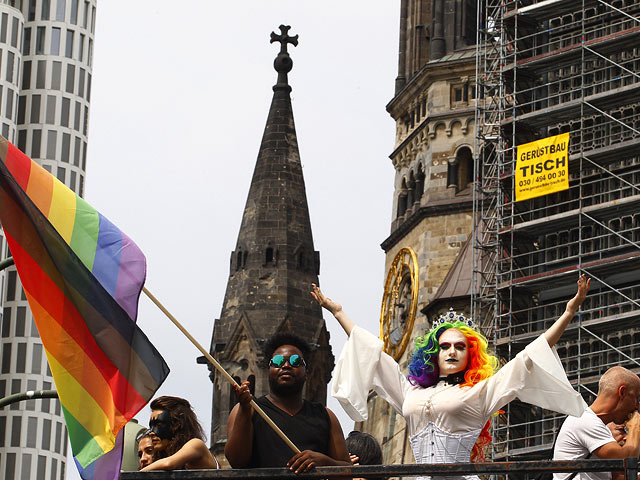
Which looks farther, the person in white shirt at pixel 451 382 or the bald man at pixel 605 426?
the person in white shirt at pixel 451 382

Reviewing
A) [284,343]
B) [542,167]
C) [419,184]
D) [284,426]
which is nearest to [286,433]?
[284,426]

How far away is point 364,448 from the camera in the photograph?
12352mm

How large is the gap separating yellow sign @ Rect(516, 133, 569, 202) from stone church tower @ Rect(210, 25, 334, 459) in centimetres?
1950

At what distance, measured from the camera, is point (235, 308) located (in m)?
63.8

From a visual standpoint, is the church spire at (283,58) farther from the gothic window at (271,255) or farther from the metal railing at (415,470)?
the metal railing at (415,470)

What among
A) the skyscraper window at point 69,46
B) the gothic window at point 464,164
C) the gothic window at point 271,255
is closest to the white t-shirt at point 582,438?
the gothic window at point 464,164

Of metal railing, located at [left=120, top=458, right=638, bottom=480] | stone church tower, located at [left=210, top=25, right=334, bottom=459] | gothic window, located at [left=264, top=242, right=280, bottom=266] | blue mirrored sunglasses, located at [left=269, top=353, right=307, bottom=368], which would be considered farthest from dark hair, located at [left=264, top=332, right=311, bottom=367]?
gothic window, located at [left=264, top=242, right=280, bottom=266]

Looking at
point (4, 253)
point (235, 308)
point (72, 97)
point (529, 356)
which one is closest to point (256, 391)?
point (235, 308)

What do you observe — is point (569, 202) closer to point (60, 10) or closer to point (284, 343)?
point (284, 343)

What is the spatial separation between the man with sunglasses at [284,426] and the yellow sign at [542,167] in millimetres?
30471

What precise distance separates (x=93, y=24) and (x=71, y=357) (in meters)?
62.4

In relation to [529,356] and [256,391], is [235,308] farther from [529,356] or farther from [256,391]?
[529,356]

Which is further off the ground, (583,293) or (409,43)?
(409,43)

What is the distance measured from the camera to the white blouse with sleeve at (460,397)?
36.9ft
